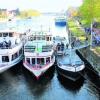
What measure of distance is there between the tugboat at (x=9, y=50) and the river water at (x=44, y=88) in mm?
1330

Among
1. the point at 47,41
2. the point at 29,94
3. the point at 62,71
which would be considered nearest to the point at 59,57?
the point at 47,41

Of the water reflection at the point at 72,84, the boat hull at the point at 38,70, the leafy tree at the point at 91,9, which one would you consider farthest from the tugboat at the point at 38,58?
the leafy tree at the point at 91,9

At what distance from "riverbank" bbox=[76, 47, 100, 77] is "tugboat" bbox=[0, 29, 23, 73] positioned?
957 cm

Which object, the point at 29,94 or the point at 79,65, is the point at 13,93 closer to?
the point at 29,94

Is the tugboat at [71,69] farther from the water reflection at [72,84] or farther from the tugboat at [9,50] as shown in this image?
the tugboat at [9,50]

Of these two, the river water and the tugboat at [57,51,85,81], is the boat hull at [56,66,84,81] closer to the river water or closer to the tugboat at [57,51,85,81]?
the tugboat at [57,51,85,81]

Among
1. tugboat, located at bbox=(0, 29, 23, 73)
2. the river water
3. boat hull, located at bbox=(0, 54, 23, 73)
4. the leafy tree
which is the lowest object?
the river water

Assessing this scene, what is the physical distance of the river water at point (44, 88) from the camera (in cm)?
3859

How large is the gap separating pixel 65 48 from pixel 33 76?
38.5 ft

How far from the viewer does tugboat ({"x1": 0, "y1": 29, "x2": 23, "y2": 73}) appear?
156 feet

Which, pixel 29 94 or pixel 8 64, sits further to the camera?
pixel 8 64

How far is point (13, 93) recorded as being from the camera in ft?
130

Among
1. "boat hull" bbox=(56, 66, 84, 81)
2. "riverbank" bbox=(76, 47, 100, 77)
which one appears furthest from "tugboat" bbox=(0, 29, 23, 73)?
"riverbank" bbox=(76, 47, 100, 77)

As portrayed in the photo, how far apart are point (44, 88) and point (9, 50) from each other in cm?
934
